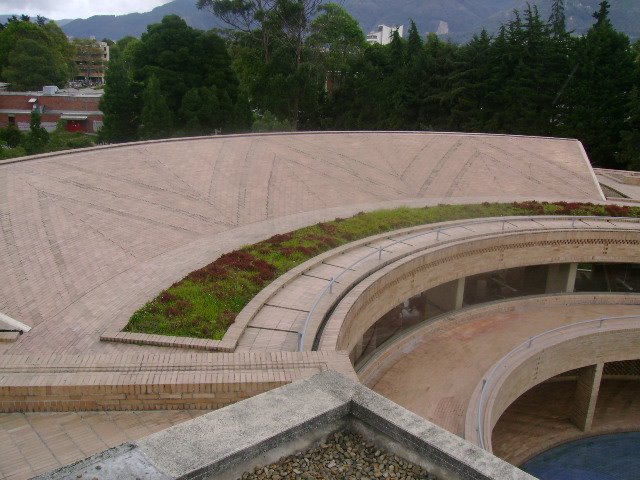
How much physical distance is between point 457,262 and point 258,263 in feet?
17.3

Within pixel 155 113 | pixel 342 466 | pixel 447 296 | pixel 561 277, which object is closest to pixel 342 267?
pixel 447 296

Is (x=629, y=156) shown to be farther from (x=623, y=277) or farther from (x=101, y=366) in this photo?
(x=101, y=366)

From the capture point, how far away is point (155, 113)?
1167 inches

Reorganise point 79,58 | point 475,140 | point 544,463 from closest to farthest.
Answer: point 544,463
point 475,140
point 79,58

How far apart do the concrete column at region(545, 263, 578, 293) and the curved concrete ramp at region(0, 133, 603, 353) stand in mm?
3887

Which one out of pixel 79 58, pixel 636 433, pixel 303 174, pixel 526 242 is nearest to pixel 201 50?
pixel 303 174

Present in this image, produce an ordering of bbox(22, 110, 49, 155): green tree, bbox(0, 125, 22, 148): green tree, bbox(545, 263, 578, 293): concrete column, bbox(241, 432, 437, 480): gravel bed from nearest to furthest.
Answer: bbox(241, 432, 437, 480): gravel bed, bbox(545, 263, 578, 293): concrete column, bbox(22, 110, 49, 155): green tree, bbox(0, 125, 22, 148): green tree

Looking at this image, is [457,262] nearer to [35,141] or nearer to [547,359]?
[547,359]

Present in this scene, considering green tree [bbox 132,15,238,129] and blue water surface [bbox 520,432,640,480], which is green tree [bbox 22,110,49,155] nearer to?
green tree [bbox 132,15,238,129]

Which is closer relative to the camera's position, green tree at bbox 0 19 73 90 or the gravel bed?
the gravel bed

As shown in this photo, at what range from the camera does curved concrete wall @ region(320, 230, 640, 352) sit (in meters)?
10.8

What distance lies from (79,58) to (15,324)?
278 feet

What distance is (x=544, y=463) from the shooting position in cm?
1426

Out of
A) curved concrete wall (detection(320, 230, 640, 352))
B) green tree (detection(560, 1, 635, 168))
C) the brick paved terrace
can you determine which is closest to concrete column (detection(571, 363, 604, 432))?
curved concrete wall (detection(320, 230, 640, 352))
